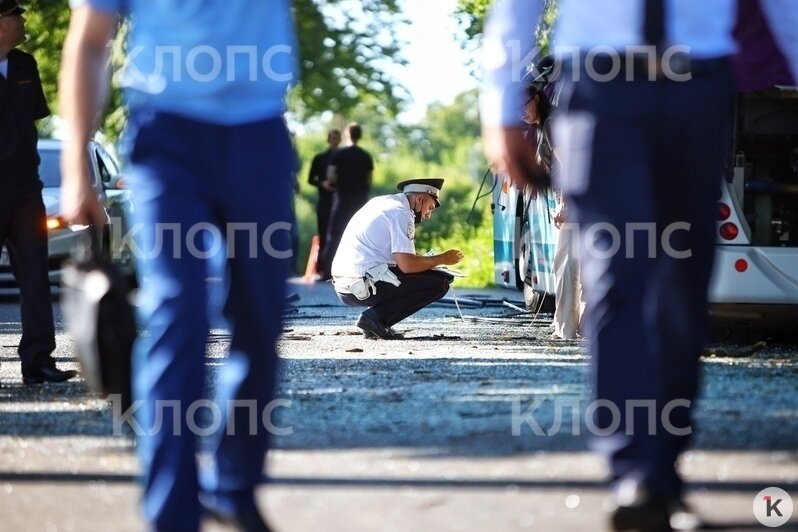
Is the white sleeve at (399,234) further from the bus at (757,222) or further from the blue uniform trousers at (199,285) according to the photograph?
the blue uniform trousers at (199,285)

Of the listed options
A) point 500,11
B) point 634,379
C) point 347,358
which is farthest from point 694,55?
point 347,358

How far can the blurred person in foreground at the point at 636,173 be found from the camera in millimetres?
4184

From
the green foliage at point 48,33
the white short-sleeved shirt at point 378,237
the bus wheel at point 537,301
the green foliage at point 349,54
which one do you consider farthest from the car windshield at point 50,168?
the green foliage at point 349,54

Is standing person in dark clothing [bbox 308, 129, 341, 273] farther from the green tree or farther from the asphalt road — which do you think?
the green tree

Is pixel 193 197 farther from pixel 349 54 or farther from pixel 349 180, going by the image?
pixel 349 54

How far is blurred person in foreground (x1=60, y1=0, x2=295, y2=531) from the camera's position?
4.05m

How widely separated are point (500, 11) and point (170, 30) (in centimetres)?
87

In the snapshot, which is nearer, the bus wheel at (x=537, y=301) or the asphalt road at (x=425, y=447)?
the asphalt road at (x=425, y=447)

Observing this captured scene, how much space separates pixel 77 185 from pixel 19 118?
171 inches

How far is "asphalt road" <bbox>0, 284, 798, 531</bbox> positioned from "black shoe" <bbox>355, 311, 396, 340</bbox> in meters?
1.62

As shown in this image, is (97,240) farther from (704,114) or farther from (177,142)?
(704,114)

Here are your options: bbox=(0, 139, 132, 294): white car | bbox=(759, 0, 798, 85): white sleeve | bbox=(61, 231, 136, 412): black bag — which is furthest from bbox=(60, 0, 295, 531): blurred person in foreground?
bbox=(0, 139, 132, 294): white car

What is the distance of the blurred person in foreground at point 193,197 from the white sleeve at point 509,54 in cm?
53

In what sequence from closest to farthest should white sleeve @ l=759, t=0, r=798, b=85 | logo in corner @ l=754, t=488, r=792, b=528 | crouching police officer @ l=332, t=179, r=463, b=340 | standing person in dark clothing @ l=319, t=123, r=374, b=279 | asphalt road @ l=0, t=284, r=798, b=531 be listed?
1. logo in corner @ l=754, t=488, r=792, b=528
2. white sleeve @ l=759, t=0, r=798, b=85
3. asphalt road @ l=0, t=284, r=798, b=531
4. crouching police officer @ l=332, t=179, r=463, b=340
5. standing person in dark clothing @ l=319, t=123, r=374, b=279
